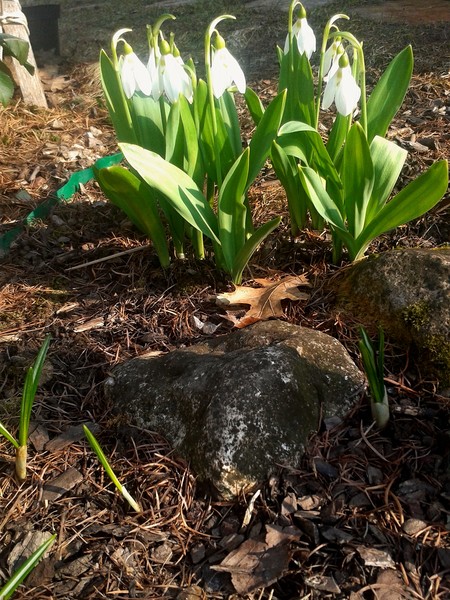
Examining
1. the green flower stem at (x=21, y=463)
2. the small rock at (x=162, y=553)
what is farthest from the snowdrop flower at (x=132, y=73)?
the small rock at (x=162, y=553)

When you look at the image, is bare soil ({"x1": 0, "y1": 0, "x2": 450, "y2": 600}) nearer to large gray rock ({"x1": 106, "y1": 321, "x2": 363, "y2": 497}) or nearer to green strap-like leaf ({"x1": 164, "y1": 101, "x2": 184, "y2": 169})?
large gray rock ({"x1": 106, "y1": 321, "x2": 363, "y2": 497})

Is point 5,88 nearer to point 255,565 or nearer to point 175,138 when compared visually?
point 175,138

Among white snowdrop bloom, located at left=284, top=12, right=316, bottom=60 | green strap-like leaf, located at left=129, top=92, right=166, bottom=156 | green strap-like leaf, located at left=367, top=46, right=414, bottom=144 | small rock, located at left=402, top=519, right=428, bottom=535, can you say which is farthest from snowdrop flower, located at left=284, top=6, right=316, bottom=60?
small rock, located at left=402, top=519, right=428, bottom=535

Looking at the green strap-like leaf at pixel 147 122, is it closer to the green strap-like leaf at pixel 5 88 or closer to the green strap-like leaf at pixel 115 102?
the green strap-like leaf at pixel 115 102

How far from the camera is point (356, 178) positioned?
2.04 metres

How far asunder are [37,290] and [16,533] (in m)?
1.10

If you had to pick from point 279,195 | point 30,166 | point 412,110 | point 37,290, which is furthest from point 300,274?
point 30,166

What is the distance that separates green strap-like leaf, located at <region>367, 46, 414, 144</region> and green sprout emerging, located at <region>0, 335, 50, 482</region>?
1.45 metres

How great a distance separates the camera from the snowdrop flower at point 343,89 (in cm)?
180

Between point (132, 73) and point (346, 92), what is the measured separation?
0.67m

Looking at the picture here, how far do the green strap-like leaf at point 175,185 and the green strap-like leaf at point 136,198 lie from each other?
9cm

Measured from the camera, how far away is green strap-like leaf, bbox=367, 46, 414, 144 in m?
2.17

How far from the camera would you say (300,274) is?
7.51 ft

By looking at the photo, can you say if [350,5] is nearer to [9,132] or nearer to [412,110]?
[412,110]
